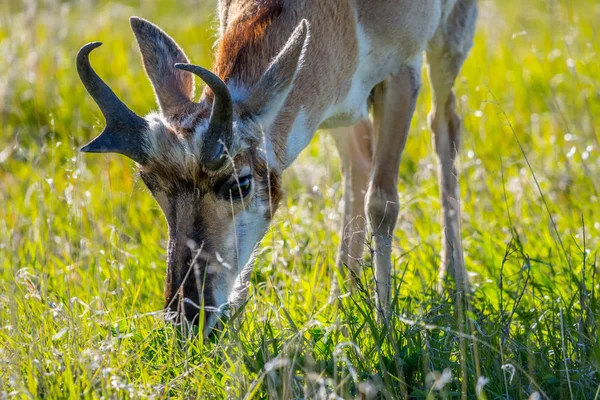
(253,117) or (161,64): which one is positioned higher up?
(161,64)

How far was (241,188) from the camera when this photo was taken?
13.0 ft

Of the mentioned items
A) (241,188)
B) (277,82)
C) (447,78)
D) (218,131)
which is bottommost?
(241,188)

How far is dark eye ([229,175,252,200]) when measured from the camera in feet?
12.8

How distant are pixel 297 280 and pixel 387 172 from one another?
0.86 m

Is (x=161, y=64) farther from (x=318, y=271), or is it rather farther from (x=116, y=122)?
(x=318, y=271)

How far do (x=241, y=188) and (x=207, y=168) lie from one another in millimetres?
221

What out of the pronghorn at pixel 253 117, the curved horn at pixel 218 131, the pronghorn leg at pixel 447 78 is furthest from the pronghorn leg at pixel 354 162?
the curved horn at pixel 218 131

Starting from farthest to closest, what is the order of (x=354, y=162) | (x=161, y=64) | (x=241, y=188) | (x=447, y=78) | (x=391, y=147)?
(x=447, y=78) → (x=354, y=162) → (x=391, y=147) → (x=161, y=64) → (x=241, y=188)

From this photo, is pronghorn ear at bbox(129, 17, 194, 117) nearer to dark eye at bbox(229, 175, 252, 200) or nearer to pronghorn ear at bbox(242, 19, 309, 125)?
pronghorn ear at bbox(242, 19, 309, 125)

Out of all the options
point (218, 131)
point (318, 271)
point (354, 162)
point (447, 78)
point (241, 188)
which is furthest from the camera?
point (447, 78)

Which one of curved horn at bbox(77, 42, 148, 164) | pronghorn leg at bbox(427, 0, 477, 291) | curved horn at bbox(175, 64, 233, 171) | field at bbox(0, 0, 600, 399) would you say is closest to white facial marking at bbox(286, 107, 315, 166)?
field at bbox(0, 0, 600, 399)

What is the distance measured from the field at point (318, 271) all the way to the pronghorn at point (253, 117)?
0.19 m

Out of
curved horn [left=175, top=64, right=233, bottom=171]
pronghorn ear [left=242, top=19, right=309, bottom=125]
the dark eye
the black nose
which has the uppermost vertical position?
pronghorn ear [left=242, top=19, right=309, bottom=125]

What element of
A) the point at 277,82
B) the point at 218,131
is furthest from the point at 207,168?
the point at 277,82
